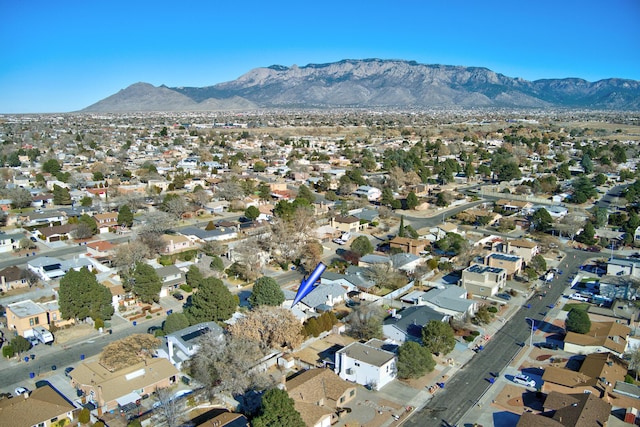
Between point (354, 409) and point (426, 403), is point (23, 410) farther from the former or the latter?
point (426, 403)

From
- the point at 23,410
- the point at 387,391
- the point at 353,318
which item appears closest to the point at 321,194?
the point at 353,318

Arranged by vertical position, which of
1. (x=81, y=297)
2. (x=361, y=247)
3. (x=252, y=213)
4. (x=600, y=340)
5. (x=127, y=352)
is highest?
(x=252, y=213)

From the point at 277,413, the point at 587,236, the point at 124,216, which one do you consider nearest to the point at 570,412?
the point at 277,413

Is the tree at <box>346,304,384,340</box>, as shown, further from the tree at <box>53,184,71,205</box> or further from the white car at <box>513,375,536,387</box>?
the tree at <box>53,184,71,205</box>

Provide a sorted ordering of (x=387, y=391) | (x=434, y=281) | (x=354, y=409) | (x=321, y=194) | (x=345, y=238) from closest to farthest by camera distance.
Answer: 1. (x=354, y=409)
2. (x=387, y=391)
3. (x=434, y=281)
4. (x=345, y=238)
5. (x=321, y=194)

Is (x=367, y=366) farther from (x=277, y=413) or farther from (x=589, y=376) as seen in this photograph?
(x=589, y=376)
